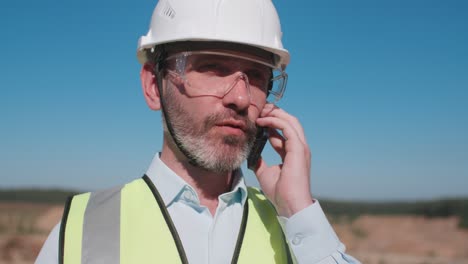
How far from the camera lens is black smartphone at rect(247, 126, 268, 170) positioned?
291 centimetres

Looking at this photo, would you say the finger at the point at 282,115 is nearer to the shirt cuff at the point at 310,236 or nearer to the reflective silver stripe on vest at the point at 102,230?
the shirt cuff at the point at 310,236

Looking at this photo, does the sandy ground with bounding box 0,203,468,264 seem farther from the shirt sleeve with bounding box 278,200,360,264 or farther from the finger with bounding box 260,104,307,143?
the shirt sleeve with bounding box 278,200,360,264

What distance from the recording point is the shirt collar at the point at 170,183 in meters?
2.67

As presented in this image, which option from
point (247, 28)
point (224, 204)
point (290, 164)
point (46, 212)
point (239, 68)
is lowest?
point (46, 212)

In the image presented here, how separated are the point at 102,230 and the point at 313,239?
0.99m

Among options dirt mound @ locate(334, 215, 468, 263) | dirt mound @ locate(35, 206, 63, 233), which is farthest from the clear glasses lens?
dirt mound @ locate(35, 206, 63, 233)

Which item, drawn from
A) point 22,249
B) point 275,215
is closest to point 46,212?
point 22,249

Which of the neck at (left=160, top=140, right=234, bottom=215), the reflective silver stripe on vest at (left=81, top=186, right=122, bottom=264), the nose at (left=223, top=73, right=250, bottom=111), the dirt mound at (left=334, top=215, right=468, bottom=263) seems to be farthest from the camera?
the dirt mound at (left=334, top=215, right=468, bottom=263)

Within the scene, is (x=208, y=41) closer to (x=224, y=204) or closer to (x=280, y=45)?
(x=280, y=45)

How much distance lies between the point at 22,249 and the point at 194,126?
16987 millimetres

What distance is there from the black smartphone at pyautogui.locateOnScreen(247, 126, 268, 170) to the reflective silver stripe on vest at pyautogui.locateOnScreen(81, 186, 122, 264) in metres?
0.76

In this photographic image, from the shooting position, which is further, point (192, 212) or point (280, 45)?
point (280, 45)

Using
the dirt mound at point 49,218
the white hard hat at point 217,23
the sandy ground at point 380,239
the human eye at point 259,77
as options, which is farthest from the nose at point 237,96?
the dirt mound at point 49,218

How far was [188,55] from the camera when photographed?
2754 millimetres
